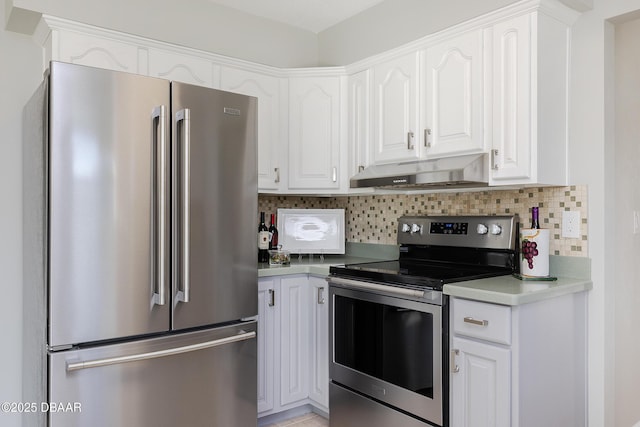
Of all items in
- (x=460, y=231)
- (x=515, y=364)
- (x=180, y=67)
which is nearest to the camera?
(x=515, y=364)

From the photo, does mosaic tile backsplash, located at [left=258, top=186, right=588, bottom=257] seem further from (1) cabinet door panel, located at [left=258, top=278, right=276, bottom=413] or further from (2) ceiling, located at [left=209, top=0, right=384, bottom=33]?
(2) ceiling, located at [left=209, top=0, right=384, bottom=33]

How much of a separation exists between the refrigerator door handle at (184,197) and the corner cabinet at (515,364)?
1.13 m

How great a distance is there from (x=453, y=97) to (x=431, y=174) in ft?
1.35

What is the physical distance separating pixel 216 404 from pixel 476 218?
1563mm

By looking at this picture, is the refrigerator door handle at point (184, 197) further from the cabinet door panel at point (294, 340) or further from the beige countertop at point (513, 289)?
the beige countertop at point (513, 289)

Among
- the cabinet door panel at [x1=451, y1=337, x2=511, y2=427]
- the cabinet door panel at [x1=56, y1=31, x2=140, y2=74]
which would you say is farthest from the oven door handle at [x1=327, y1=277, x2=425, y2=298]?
the cabinet door panel at [x1=56, y1=31, x2=140, y2=74]

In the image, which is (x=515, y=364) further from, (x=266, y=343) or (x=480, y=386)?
(x=266, y=343)

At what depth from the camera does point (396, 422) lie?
2.10 meters

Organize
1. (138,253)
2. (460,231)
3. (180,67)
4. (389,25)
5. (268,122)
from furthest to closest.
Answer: (268,122) → (389,25) → (180,67) → (460,231) → (138,253)

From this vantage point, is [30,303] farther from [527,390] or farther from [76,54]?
[527,390]

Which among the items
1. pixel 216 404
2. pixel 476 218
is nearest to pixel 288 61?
pixel 476 218

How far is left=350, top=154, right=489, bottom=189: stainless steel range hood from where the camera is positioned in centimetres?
209

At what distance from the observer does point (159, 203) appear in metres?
1.83

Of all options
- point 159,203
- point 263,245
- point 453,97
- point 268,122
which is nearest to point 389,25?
point 453,97
